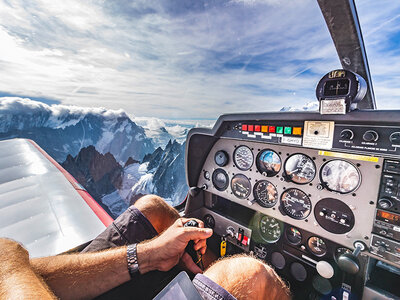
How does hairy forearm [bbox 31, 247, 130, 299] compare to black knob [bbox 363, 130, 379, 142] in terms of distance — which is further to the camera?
black knob [bbox 363, 130, 379, 142]

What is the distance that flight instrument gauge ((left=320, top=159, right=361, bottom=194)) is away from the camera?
1.30 metres

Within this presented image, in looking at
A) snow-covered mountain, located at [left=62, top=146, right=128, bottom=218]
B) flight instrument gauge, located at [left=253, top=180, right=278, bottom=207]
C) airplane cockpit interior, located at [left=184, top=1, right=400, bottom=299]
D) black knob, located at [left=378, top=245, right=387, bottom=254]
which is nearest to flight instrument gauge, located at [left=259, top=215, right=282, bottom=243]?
airplane cockpit interior, located at [left=184, top=1, right=400, bottom=299]

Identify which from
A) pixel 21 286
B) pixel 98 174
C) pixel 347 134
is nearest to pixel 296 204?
pixel 347 134

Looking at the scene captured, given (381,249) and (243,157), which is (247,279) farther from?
(243,157)

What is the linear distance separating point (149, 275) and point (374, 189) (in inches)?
55.3

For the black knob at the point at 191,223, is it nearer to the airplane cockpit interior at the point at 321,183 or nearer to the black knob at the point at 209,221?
the airplane cockpit interior at the point at 321,183

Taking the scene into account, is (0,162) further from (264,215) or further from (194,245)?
(264,215)

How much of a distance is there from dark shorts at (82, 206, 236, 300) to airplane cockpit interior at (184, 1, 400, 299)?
777 millimetres

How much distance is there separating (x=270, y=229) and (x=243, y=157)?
0.69 m

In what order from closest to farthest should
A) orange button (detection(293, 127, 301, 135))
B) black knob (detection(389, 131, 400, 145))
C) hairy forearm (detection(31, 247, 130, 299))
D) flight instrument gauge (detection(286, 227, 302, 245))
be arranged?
1. hairy forearm (detection(31, 247, 130, 299))
2. black knob (detection(389, 131, 400, 145))
3. orange button (detection(293, 127, 301, 135))
4. flight instrument gauge (detection(286, 227, 302, 245))

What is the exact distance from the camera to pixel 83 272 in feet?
3.26

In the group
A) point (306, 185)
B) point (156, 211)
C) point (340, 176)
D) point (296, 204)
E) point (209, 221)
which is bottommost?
point (209, 221)

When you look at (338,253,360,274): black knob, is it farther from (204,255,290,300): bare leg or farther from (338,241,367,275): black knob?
(204,255,290,300): bare leg

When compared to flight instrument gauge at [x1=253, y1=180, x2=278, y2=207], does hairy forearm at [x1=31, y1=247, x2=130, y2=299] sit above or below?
below
